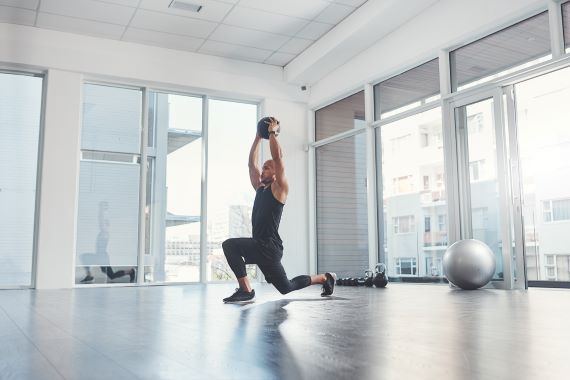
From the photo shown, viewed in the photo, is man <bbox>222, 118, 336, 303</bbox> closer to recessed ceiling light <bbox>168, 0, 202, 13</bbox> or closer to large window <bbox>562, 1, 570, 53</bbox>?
large window <bbox>562, 1, 570, 53</bbox>

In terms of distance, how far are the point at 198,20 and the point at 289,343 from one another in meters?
6.08

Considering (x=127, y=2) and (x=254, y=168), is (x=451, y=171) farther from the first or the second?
(x=127, y=2)

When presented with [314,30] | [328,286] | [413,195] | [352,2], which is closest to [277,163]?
[328,286]

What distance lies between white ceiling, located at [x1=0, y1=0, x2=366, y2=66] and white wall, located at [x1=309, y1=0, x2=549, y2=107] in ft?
2.14

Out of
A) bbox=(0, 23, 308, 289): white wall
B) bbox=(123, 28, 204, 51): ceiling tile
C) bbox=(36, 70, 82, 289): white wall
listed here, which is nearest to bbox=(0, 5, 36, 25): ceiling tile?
bbox=(0, 23, 308, 289): white wall

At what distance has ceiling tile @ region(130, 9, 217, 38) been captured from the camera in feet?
24.1

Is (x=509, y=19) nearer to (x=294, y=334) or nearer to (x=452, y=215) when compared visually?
(x=452, y=215)

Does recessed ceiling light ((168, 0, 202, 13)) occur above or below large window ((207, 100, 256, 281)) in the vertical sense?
above

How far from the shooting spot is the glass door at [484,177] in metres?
5.84

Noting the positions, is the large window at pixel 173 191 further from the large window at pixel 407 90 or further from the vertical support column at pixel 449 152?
the vertical support column at pixel 449 152

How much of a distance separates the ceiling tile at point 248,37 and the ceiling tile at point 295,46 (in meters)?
0.10

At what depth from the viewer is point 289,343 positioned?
213cm

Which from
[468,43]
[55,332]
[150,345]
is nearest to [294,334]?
[150,345]

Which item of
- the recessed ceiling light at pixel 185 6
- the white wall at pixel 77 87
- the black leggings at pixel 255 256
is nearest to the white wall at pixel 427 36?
the white wall at pixel 77 87
